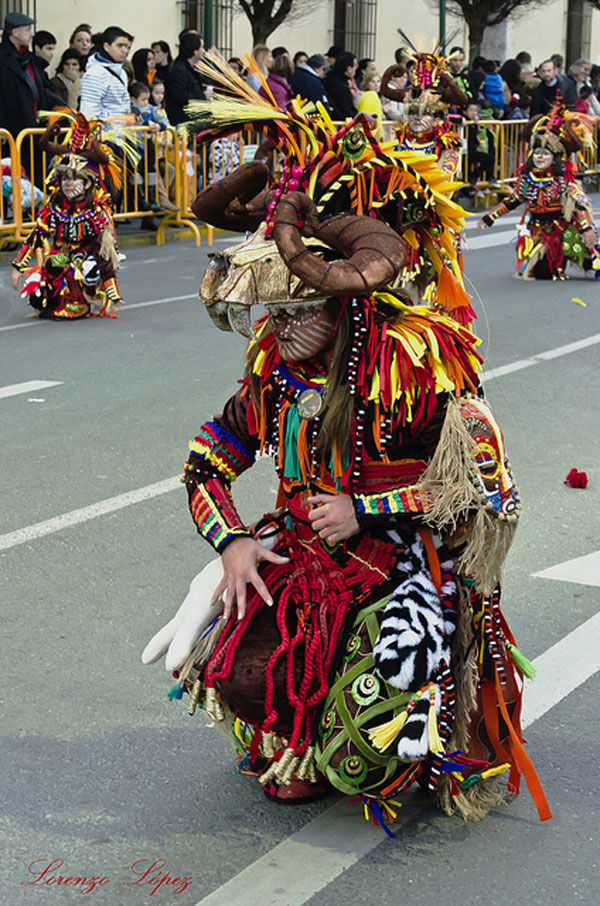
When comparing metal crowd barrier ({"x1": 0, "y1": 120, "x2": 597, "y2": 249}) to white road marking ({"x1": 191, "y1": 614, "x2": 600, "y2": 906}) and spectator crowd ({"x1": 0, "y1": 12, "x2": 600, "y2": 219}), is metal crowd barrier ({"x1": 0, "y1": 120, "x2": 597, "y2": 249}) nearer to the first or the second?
spectator crowd ({"x1": 0, "y1": 12, "x2": 600, "y2": 219})

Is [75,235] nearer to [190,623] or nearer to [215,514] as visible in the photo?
[215,514]

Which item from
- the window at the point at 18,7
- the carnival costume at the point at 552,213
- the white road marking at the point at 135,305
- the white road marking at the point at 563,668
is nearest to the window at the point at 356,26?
the window at the point at 18,7

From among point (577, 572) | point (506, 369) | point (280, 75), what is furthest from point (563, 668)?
point (280, 75)

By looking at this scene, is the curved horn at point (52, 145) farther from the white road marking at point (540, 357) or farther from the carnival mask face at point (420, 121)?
the white road marking at point (540, 357)

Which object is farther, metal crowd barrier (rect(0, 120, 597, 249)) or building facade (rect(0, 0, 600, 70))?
building facade (rect(0, 0, 600, 70))

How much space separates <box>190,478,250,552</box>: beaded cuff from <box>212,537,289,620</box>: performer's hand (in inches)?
1.1

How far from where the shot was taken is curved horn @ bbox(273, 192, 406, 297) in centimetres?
294

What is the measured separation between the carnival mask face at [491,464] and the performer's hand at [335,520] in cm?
31

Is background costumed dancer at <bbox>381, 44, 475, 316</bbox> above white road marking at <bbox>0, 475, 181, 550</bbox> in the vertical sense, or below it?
above

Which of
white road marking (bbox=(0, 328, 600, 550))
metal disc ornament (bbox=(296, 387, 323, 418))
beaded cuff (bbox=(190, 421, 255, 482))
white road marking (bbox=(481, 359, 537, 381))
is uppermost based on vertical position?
metal disc ornament (bbox=(296, 387, 323, 418))

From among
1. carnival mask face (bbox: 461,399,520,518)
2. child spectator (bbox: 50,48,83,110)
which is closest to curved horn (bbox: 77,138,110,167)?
child spectator (bbox: 50,48,83,110)

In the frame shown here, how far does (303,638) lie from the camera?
3.21 m

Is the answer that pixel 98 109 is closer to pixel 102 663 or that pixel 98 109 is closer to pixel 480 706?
pixel 102 663

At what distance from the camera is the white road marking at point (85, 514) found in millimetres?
5520
